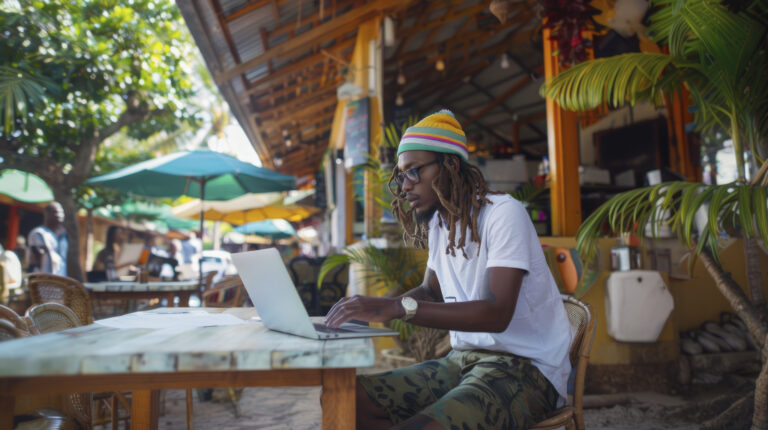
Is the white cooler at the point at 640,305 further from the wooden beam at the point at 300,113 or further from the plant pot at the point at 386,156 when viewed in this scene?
the wooden beam at the point at 300,113

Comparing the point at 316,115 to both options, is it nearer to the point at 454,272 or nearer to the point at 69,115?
the point at 69,115

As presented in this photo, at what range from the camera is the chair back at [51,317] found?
1775 mm

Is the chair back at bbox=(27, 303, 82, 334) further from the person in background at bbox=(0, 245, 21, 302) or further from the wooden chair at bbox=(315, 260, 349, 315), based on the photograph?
Answer: the wooden chair at bbox=(315, 260, 349, 315)

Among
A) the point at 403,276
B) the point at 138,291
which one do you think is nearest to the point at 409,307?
the point at 403,276

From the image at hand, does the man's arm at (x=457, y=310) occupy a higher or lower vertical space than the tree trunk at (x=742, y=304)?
higher

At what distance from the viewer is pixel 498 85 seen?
1288 cm

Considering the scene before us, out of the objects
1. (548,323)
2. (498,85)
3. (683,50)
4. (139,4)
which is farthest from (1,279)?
(498,85)

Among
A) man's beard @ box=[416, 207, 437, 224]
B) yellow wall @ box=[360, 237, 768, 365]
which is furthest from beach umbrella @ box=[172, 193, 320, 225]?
man's beard @ box=[416, 207, 437, 224]

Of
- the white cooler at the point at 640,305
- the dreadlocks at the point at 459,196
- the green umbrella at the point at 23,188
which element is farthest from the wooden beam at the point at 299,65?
the dreadlocks at the point at 459,196

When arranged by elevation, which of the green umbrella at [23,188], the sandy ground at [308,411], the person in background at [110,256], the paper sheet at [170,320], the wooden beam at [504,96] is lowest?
the sandy ground at [308,411]

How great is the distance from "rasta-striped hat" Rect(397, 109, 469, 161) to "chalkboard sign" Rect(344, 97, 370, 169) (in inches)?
194

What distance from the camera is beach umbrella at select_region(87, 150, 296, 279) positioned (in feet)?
17.8

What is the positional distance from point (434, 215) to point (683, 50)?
1939 millimetres

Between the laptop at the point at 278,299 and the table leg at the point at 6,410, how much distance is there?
0.59 m
